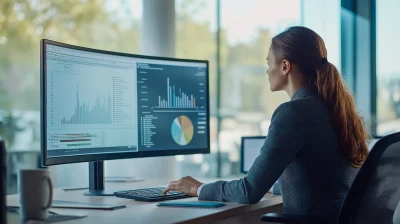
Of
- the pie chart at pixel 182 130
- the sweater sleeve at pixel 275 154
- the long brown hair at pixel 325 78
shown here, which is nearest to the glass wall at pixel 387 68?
the pie chart at pixel 182 130

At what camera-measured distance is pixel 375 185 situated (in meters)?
1.64

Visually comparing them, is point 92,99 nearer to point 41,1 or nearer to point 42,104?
point 42,104

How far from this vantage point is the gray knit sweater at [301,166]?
1.80m

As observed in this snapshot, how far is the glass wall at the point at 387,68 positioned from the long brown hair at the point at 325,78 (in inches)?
99.2

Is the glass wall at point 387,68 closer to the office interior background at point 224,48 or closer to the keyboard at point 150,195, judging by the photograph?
the office interior background at point 224,48

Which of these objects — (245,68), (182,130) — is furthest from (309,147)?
(245,68)

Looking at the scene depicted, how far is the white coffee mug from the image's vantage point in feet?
4.77

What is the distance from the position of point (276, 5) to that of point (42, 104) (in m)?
4.56

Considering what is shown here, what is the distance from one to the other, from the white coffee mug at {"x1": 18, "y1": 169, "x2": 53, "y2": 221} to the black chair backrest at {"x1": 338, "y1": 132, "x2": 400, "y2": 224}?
77 centimetres

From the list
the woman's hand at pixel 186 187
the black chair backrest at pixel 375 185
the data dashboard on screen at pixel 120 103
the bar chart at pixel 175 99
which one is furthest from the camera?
the bar chart at pixel 175 99

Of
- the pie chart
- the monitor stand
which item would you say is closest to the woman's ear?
the pie chart

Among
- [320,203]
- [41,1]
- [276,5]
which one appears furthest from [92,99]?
[41,1]

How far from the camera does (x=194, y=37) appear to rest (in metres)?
6.66

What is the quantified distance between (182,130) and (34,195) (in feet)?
3.33
